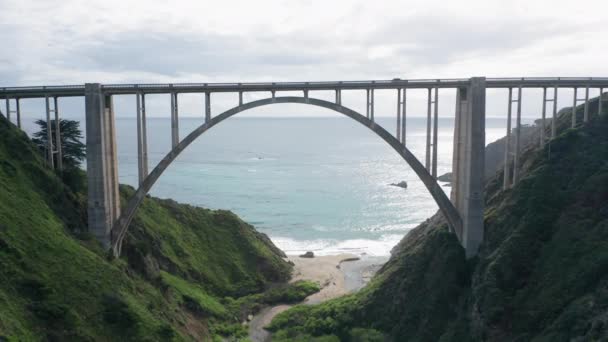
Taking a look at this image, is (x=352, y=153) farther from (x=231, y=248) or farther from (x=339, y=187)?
(x=231, y=248)

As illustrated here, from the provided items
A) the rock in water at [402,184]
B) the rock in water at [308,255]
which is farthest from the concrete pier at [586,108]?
the rock in water at [402,184]

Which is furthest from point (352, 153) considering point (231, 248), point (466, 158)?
point (466, 158)

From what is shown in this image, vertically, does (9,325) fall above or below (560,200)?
below

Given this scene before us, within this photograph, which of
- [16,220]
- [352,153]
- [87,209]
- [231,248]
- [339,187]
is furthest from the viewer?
[352,153]

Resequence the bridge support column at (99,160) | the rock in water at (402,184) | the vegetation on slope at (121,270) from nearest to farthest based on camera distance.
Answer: the vegetation on slope at (121,270), the bridge support column at (99,160), the rock in water at (402,184)

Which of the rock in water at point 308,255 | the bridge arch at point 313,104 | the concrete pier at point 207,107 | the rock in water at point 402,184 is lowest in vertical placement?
the rock in water at point 308,255

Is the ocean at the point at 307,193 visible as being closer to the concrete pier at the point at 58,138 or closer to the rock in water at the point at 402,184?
the rock in water at the point at 402,184

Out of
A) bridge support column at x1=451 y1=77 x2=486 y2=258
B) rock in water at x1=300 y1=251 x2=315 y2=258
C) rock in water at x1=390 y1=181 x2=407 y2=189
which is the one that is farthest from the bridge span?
rock in water at x1=390 y1=181 x2=407 y2=189
